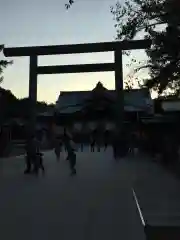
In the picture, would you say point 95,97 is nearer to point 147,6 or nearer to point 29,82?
point 29,82

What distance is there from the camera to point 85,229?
790cm

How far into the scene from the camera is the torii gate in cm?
2705

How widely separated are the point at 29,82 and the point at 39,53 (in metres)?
2.13

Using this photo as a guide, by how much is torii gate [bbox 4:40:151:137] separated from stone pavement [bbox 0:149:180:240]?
10.7 meters

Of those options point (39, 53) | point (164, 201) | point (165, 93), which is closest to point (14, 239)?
point (164, 201)

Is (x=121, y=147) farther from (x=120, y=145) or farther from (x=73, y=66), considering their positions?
(x=73, y=66)

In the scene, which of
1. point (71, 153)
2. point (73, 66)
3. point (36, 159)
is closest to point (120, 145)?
point (73, 66)

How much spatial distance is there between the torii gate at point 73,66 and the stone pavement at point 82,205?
10685mm

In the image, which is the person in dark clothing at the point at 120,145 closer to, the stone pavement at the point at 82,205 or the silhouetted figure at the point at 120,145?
the silhouetted figure at the point at 120,145

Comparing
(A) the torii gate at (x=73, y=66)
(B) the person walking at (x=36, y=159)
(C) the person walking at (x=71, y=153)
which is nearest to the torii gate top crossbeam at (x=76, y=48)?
(A) the torii gate at (x=73, y=66)

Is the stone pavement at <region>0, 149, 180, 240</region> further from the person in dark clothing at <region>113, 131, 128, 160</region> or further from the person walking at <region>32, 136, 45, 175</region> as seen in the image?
the person in dark clothing at <region>113, 131, 128, 160</region>

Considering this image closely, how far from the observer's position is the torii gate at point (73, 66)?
27.1 meters

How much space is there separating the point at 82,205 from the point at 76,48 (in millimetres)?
17361

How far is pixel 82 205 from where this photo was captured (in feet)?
35.3
